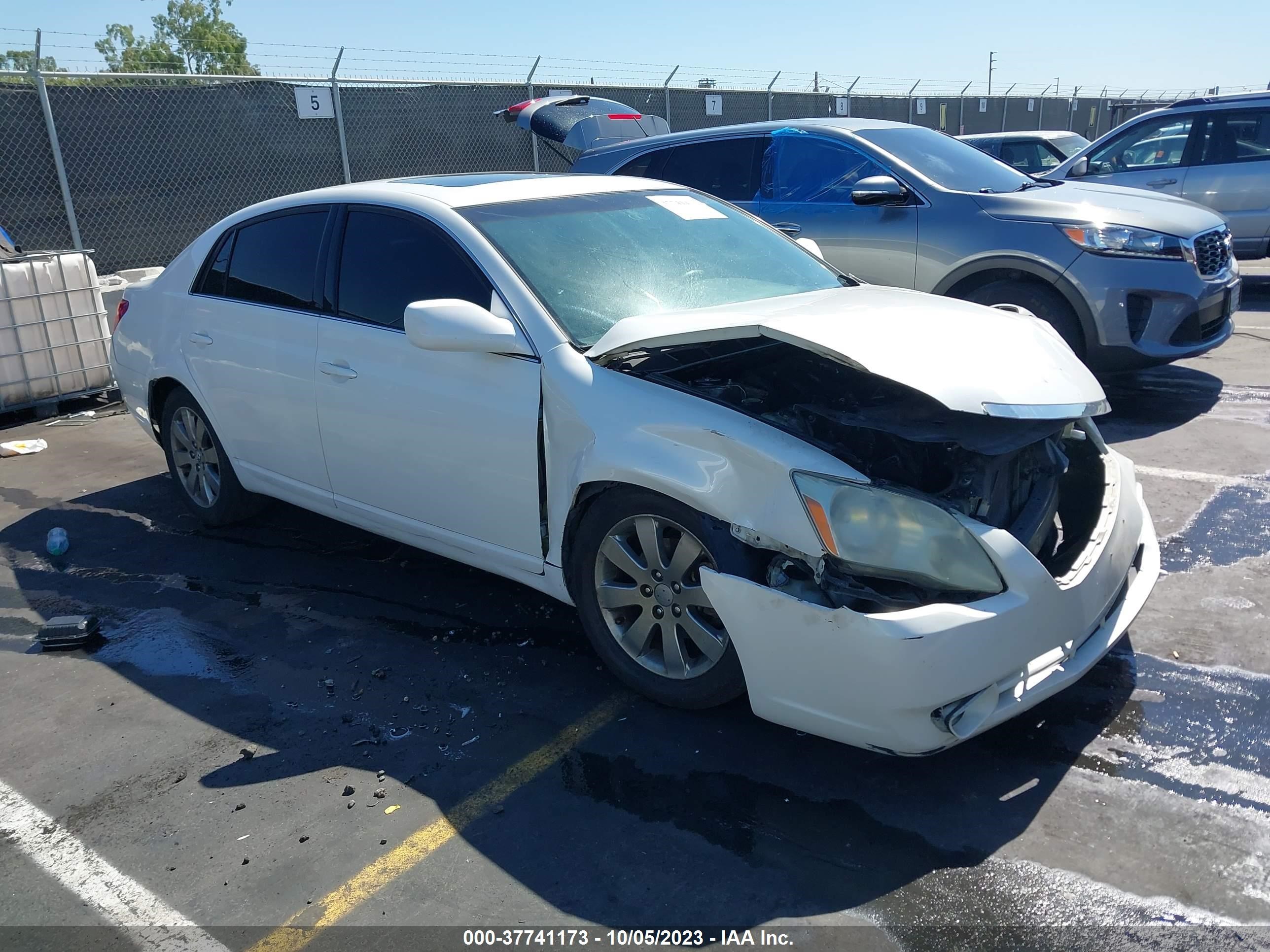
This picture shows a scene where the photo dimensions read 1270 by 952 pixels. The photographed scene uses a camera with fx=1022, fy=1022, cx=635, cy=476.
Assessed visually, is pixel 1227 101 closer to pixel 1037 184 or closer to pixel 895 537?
pixel 1037 184

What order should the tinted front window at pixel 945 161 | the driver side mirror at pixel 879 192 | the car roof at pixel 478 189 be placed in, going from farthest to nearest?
the tinted front window at pixel 945 161, the driver side mirror at pixel 879 192, the car roof at pixel 478 189

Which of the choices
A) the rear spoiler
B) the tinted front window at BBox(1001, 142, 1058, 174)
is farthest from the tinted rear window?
the tinted front window at BBox(1001, 142, 1058, 174)

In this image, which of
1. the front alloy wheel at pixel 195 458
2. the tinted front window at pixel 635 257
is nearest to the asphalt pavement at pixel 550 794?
the front alloy wheel at pixel 195 458

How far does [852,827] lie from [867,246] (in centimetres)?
511

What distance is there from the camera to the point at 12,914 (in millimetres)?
2752

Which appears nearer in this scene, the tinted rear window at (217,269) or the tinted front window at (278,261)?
the tinted front window at (278,261)

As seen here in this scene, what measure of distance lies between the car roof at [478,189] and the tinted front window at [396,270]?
0.12 meters

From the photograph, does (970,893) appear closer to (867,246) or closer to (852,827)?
(852,827)

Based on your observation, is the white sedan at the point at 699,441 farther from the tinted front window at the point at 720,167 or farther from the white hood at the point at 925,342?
the tinted front window at the point at 720,167

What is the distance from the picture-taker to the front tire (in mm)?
3209

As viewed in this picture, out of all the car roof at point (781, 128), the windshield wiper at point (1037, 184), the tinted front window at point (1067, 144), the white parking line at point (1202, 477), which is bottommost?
the white parking line at point (1202, 477)

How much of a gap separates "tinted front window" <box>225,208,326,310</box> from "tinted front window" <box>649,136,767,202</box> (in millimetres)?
3546

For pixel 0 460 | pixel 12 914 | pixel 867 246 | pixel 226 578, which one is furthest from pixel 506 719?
pixel 0 460

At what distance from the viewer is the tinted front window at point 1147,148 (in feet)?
35.0
